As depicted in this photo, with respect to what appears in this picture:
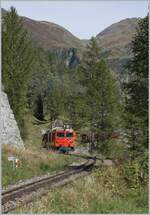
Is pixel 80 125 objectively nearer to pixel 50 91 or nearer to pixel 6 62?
pixel 6 62

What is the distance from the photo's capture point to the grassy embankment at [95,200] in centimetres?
1127

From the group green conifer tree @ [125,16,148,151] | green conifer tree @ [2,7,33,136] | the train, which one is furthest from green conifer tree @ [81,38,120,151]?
green conifer tree @ [125,16,148,151]

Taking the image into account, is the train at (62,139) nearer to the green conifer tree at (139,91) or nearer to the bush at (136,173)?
the green conifer tree at (139,91)

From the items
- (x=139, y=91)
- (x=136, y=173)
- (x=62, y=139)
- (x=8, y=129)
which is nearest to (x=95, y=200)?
(x=136, y=173)

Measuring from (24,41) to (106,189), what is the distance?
41.1m

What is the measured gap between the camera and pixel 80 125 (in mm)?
62562

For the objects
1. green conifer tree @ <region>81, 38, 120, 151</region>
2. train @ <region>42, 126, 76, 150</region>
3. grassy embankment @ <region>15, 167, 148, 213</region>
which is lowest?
train @ <region>42, 126, 76, 150</region>

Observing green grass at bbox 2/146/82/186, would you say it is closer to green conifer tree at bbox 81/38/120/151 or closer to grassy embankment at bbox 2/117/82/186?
grassy embankment at bbox 2/117/82/186

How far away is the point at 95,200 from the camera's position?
12.2m

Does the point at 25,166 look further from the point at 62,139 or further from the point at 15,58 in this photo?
the point at 15,58

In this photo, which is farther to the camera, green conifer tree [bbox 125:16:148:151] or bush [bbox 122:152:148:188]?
green conifer tree [bbox 125:16:148:151]

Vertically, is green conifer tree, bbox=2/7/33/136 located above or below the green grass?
above

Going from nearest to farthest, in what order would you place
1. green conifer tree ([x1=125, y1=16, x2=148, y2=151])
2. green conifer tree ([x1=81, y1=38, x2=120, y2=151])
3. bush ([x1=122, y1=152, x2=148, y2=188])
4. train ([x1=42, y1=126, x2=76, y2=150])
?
bush ([x1=122, y1=152, x2=148, y2=188]) → green conifer tree ([x1=125, y1=16, x2=148, y2=151]) → train ([x1=42, y1=126, x2=76, y2=150]) → green conifer tree ([x1=81, y1=38, x2=120, y2=151])

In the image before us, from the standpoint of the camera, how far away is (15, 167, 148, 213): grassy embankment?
37.0ft
